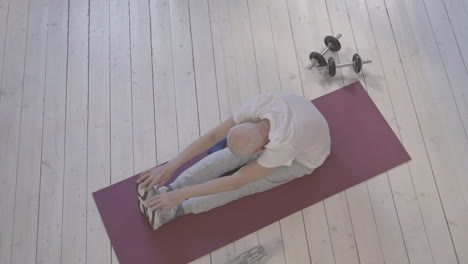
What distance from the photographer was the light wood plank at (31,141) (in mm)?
1943

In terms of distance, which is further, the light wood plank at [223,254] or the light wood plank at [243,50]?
the light wood plank at [243,50]

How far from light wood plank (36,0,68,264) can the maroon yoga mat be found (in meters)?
0.23

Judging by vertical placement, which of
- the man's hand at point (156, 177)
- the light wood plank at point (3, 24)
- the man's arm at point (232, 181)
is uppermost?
the light wood plank at point (3, 24)

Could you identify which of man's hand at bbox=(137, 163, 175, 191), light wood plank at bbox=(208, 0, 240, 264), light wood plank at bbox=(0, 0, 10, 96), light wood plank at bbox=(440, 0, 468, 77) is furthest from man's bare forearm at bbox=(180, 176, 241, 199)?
light wood plank at bbox=(440, 0, 468, 77)

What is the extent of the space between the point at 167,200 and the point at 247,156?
40 centimetres

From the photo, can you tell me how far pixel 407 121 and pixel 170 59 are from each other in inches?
A: 54.9

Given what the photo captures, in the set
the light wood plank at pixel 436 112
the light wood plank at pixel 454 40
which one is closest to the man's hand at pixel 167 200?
the light wood plank at pixel 436 112

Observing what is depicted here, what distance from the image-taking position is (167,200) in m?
1.80

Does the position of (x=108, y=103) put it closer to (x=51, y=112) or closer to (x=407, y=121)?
(x=51, y=112)

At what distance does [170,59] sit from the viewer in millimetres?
2387

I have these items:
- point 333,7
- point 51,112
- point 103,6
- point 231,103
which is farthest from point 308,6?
point 51,112

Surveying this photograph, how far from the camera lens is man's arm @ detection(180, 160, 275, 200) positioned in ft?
5.58

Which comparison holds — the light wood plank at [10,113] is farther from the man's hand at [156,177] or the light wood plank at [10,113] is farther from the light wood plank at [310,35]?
the light wood plank at [310,35]

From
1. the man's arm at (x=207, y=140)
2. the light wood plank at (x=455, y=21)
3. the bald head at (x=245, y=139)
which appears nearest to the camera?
the bald head at (x=245, y=139)
